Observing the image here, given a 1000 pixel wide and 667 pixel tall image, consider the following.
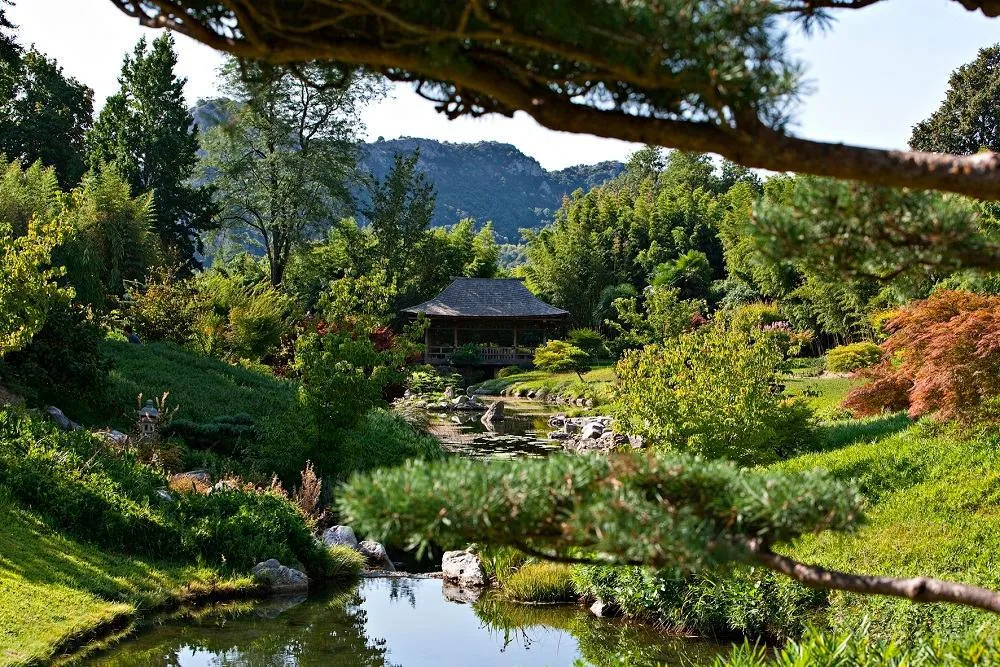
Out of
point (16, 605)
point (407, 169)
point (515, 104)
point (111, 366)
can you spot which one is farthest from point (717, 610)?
point (407, 169)

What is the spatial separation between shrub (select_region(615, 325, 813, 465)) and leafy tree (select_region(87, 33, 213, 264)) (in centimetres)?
2676

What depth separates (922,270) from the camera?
9.28 ft

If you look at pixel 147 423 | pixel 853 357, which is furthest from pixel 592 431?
pixel 147 423

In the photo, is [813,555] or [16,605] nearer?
[16,605]

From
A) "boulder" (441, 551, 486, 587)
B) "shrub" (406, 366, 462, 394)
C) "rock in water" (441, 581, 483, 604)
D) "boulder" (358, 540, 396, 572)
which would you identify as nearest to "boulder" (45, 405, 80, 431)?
"boulder" (358, 540, 396, 572)

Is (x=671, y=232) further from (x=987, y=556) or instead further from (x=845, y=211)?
(x=845, y=211)

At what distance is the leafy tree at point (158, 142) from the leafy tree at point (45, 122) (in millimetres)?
1008

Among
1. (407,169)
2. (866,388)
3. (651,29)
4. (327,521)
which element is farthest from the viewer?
(407,169)

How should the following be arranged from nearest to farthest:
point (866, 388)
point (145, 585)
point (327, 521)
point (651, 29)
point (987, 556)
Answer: point (651, 29) → point (987, 556) → point (145, 585) → point (327, 521) → point (866, 388)

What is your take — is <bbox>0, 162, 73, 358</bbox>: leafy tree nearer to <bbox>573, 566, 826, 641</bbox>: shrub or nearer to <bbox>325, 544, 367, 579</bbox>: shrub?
<bbox>325, 544, 367, 579</bbox>: shrub

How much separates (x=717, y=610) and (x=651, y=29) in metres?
6.30

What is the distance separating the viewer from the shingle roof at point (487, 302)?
121 feet

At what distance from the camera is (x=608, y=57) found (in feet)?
7.32

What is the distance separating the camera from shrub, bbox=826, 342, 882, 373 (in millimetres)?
21241
